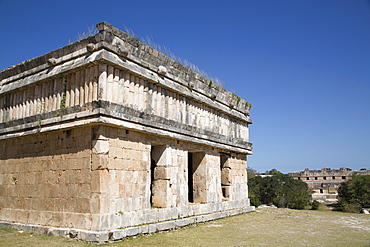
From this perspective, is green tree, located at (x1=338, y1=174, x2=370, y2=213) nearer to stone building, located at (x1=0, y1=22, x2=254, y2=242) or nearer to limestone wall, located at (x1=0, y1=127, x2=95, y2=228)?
stone building, located at (x1=0, y1=22, x2=254, y2=242)

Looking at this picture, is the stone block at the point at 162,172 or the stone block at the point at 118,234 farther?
the stone block at the point at 162,172

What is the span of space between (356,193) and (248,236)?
1175 inches

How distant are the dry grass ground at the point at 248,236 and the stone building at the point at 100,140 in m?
0.41

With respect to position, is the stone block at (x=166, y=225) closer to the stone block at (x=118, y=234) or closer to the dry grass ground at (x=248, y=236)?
the dry grass ground at (x=248, y=236)

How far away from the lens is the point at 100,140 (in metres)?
8.15

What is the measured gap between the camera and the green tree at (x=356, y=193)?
32.4 meters

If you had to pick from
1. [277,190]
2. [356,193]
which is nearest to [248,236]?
[277,190]

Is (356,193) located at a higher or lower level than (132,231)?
lower

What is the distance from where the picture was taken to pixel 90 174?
8.10 metres

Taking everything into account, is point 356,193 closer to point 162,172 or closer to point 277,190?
point 277,190

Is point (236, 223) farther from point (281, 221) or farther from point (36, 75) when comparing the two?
point (36, 75)

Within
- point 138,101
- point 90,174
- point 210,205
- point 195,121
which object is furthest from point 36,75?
point 210,205

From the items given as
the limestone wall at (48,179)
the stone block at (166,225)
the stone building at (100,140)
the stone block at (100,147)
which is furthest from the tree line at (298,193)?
the stone block at (100,147)

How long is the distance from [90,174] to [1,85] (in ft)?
20.5
